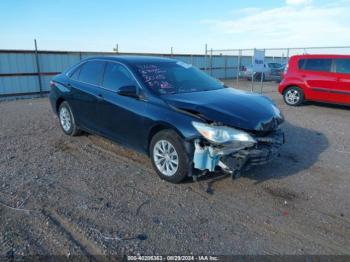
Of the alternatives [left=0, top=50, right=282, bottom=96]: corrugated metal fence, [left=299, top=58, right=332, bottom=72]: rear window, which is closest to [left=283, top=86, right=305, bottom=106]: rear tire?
[left=299, top=58, right=332, bottom=72]: rear window

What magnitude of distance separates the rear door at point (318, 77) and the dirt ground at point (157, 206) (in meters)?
4.58

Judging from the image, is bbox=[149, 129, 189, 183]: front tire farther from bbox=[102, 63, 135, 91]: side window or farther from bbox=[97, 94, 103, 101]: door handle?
bbox=[97, 94, 103, 101]: door handle

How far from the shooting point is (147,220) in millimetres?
3156

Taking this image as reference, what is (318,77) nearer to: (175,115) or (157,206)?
(175,115)

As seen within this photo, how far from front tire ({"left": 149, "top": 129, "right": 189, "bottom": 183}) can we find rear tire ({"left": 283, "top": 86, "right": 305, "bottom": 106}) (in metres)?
7.90

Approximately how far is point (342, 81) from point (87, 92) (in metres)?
7.94

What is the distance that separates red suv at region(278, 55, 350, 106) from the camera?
9.21 m

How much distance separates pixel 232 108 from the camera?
3.81 m

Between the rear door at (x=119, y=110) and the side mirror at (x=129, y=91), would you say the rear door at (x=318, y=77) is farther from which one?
the side mirror at (x=129, y=91)

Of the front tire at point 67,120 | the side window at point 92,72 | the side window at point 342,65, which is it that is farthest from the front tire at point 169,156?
the side window at point 342,65

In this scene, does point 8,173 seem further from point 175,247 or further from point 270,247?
point 270,247

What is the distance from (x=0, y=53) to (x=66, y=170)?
10.4 meters

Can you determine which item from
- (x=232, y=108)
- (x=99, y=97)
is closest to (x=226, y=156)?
(x=232, y=108)

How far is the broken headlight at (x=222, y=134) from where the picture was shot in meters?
3.47
